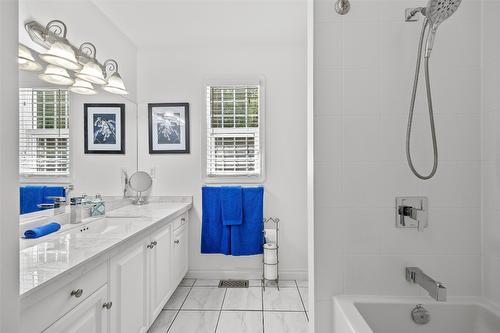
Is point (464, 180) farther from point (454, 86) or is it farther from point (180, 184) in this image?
point (180, 184)

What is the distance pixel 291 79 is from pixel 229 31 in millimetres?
833

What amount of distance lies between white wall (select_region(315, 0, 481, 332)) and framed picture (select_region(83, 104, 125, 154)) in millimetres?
2014

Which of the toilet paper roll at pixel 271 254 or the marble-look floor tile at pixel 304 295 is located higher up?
the toilet paper roll at pixel 271 254

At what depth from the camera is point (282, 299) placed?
8.59ft

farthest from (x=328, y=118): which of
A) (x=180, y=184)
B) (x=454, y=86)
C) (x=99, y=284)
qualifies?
(x=180, y=184)

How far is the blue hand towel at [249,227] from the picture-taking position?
9.74 feet

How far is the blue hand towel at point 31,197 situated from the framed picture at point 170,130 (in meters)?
1.41

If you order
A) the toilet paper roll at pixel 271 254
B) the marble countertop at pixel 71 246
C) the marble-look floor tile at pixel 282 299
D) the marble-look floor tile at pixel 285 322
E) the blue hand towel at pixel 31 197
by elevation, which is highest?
the blue hand towel at pixel 31 197

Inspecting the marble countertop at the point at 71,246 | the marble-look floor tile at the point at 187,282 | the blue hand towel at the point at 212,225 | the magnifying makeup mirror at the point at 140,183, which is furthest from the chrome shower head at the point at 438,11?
the marble-look floor tile at the point at 187,282

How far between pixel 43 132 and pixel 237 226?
191cm

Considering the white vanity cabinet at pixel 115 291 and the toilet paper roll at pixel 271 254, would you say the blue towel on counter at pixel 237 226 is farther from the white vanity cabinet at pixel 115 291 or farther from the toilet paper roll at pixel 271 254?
the white vanity cabinet at pixel 115 291

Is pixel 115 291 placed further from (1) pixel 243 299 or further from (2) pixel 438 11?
(2) pixel 438 11

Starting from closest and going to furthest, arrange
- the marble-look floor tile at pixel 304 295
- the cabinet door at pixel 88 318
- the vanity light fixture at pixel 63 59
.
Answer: the cabinet door at pixel 88 318, the vanity light fixture at pixel 63 59, the marble-look floor tile at pixel 304 295

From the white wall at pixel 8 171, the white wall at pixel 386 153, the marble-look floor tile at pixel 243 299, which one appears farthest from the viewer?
the marble-look floor tile at pixel 243 299
